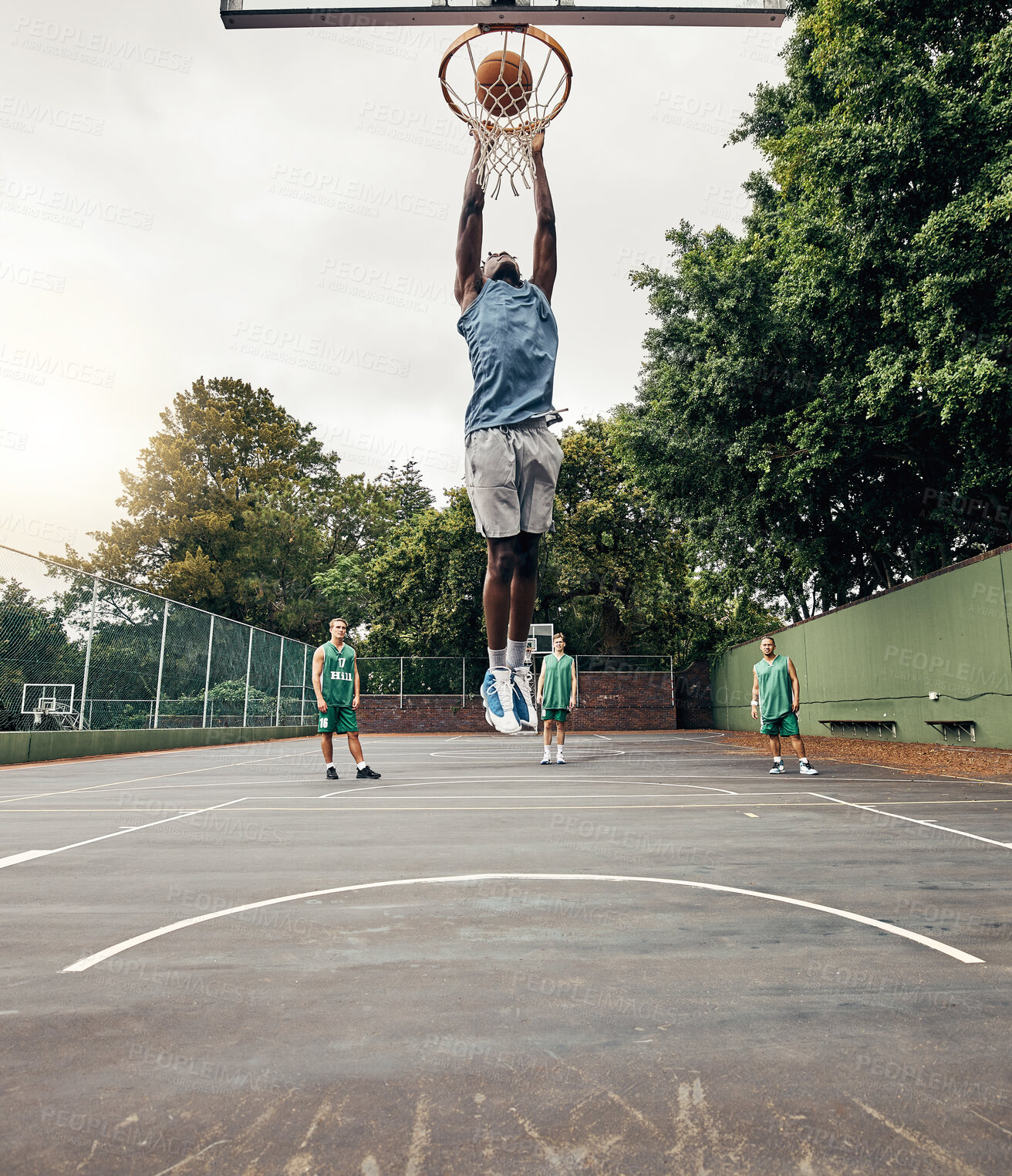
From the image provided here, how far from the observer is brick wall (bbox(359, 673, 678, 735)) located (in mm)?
31391

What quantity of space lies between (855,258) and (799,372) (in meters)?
3.11

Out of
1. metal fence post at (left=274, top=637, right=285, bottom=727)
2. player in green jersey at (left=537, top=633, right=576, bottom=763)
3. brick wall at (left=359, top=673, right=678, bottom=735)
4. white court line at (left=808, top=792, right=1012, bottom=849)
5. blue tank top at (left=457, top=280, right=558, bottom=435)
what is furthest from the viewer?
brick wall at (left=359, top=673, right=678, bottom=735)

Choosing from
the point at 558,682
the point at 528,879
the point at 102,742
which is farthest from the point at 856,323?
the point at 102,742

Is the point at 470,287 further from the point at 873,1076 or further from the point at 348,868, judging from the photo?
the point at 873,1076

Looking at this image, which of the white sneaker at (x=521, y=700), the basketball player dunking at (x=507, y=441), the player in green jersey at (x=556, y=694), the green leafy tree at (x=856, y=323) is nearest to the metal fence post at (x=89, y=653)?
the player in green jersey at (x=556, y=694)

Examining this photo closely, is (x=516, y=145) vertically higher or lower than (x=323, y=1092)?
higher

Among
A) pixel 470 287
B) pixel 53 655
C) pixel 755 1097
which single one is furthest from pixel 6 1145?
pixel 53 655

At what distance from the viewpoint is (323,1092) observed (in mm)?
1758

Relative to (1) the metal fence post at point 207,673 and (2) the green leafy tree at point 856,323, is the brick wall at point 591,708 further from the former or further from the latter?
(1) the metal fence post at point 207,673

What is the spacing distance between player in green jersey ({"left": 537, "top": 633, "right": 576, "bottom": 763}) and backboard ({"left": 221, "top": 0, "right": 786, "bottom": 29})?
7.53 meters

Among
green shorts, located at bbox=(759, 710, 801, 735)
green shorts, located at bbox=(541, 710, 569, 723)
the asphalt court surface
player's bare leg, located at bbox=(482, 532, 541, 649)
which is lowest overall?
the asphalt court surface

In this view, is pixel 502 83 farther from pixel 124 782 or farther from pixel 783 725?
pixel 124 782

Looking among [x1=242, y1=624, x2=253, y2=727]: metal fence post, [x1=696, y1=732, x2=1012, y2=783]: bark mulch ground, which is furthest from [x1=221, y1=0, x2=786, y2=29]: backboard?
[x1=242, y1=624, x2=253, y2=727]: metal fence post

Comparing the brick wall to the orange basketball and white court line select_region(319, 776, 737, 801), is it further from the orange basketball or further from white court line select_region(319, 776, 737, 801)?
the orange basketball
